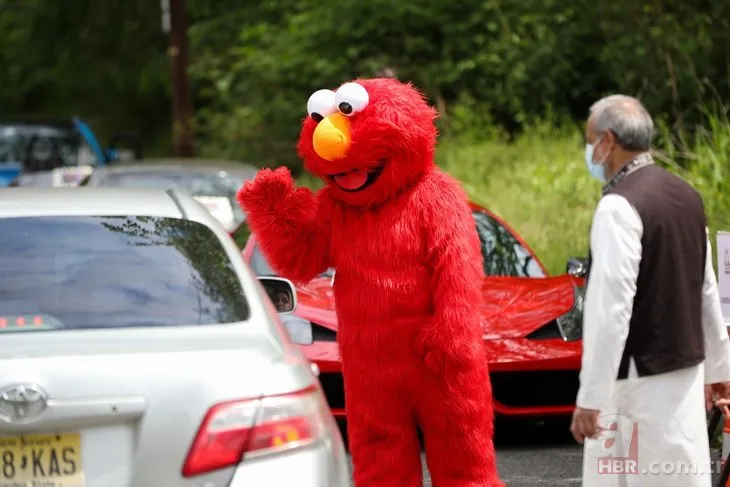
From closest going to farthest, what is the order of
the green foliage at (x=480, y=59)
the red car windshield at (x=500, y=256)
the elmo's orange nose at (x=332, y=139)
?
the elmo's orange nose at (x=332, y=139), the red car windshield at (x=500, y=256), the green foliage at (x=480, y=59)

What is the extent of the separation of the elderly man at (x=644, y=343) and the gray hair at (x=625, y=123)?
10cm

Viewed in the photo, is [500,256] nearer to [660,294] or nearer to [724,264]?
[724,264]

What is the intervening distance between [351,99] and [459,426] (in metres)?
1.24

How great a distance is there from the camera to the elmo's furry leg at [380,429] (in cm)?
583

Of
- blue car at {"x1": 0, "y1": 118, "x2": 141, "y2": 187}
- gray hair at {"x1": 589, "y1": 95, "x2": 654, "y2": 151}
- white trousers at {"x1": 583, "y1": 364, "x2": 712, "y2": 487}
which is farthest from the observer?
blue car at {"x1": 0, "y1": 118, "x2": 141, "y2": 187}

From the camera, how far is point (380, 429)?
19.2 feet

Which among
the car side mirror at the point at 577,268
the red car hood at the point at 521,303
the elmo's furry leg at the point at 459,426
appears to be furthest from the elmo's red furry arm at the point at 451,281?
the red car hood at the point at 521,303

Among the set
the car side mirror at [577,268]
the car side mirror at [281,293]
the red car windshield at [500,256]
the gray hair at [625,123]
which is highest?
the gray hair at [625,123]

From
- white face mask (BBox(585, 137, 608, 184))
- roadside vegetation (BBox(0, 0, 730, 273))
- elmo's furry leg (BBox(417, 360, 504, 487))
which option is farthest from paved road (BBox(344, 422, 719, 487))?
roadside vegetation (BBox(0, 0, 730, 273))

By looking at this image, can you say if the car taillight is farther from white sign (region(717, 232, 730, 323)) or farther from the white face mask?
white sign (region(717, 232, 730, 323))

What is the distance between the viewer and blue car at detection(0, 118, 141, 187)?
22062 mm

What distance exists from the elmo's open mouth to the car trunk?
1.71 metres

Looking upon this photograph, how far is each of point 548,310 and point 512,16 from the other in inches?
538

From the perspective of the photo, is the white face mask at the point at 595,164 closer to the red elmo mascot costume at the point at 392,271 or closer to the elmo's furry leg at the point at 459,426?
the red elmo mascot costume at the point at 392,271
